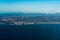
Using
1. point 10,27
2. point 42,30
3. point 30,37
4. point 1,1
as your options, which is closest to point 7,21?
point 10,27

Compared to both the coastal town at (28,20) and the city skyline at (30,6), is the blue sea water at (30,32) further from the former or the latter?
the city skyline at (30,6)

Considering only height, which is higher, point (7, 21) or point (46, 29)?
point (7, 21)

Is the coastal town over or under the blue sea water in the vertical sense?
over

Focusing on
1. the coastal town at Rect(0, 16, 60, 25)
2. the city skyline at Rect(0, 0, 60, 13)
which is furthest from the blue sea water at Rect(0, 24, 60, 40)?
the city skyline at Rect(0, 0, 60, 13)

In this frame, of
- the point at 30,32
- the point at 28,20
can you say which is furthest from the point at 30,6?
the point at 30,32

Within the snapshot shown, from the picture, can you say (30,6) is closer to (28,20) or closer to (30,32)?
(28,20)

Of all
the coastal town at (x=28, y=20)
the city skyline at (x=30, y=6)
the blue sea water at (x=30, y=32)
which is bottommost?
the blue sea water at (x=30, y=32)

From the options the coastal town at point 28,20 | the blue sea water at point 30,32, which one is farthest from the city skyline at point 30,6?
the blue sea water at point 30,32

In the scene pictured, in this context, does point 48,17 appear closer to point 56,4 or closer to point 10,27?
point 56,4

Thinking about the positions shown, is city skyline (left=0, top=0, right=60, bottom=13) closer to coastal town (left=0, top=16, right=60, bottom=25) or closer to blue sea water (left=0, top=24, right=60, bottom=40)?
coastal town (left=0, top=16, right=60, bottom=25)
